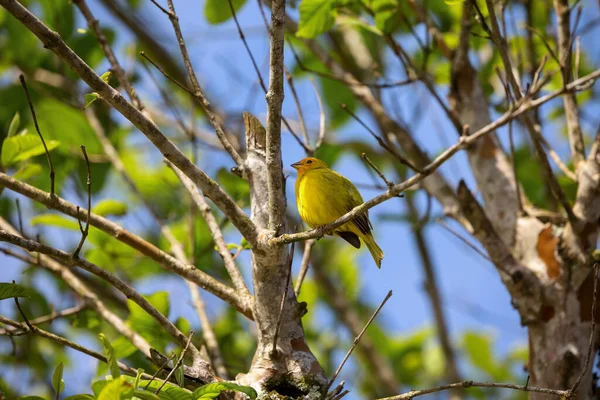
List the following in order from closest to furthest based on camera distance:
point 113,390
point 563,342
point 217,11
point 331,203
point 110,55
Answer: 1. point 113,390
2. point 563,342
3. point 110,55
4. point 331,203
5. point 217,11

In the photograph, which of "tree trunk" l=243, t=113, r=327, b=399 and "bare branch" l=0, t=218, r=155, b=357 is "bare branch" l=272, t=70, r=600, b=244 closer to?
A: "tree trunk" l=243, t=113, r=327, b=399

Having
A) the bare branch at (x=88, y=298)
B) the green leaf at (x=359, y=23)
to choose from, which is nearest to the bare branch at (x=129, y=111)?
the bare branch at (x=88, y=298)

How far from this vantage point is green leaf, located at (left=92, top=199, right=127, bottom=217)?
3779 mm

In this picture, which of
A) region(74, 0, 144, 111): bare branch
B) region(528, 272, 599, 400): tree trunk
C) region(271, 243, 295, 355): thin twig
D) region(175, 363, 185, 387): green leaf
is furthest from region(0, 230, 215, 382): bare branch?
region(528, 272, 599, 400): tree trunk

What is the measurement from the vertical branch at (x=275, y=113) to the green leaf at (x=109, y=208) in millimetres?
1512

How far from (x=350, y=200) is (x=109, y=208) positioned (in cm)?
147

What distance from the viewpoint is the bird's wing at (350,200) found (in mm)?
3635

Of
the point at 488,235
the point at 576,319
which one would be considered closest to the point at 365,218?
the point at 488,235

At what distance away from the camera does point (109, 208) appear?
3.81 metres

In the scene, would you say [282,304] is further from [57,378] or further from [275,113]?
[57,378]

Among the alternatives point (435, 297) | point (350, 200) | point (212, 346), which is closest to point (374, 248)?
point (350, 200)

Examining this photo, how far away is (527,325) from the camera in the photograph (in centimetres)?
345

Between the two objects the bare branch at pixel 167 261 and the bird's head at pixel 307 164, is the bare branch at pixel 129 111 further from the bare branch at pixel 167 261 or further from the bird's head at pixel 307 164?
the bird's head at pixel 307 164

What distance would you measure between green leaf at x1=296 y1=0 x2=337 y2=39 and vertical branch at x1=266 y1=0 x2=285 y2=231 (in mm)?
1319
